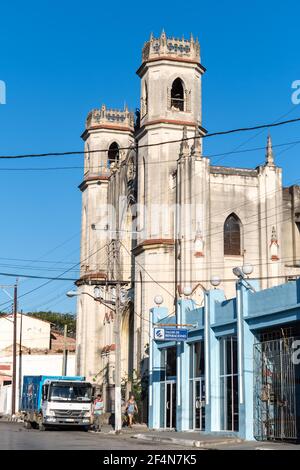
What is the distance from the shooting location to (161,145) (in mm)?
46906

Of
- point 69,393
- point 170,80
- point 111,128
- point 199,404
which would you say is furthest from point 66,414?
point 111,128

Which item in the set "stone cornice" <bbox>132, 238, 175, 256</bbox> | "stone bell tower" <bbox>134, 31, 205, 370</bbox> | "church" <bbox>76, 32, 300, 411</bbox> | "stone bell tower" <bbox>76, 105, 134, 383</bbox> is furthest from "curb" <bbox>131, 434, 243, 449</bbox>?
"stone bell tower" <bbox>76, 105, 134, 383</bbox>

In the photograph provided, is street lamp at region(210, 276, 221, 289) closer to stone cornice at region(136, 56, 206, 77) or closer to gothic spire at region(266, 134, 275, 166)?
gothic spire at region(266, 134, 275, 166)

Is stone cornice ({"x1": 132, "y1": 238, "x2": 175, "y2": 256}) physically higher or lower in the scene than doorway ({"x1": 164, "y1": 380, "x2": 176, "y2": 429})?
higher

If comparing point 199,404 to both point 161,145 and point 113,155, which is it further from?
point 113,155

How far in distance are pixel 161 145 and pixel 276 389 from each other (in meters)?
23.1

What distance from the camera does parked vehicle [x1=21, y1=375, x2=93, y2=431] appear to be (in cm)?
3606

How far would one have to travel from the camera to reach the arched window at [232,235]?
46.4 meters

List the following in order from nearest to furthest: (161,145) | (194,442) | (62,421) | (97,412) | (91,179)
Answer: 1. (194,442)
2. (62,421)
3. (97,412)
4. (161,145)
5. (91,179)

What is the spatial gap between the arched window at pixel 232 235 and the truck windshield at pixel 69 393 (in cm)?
1385

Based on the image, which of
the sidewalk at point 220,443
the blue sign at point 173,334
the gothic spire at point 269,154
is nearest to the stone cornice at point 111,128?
the gothic spire at point 269,154

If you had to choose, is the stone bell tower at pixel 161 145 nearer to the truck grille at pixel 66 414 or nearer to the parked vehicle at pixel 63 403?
the parked vehicle at pixel 63 403

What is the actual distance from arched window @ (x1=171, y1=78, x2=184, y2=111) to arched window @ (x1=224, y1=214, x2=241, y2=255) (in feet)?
27.1
